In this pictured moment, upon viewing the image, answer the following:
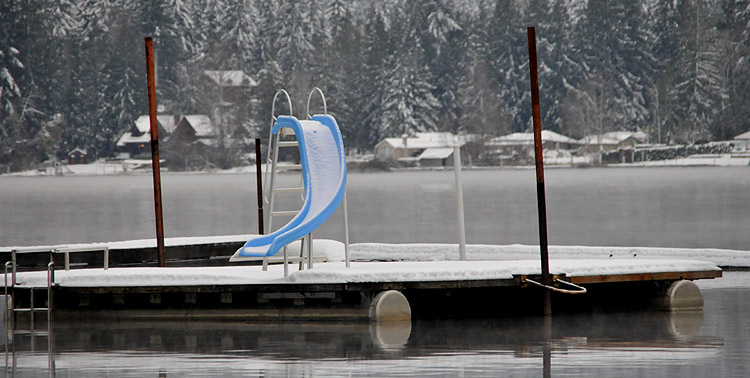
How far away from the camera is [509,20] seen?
126625 millimetres

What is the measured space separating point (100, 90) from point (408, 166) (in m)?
34.6

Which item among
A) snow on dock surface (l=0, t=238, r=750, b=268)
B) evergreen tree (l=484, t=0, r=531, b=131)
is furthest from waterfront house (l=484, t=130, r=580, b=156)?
snow on dock surface (l=0, t=238, r=750, b=268)

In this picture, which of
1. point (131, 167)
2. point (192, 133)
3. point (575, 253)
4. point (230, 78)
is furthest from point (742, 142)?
point (575, 253)

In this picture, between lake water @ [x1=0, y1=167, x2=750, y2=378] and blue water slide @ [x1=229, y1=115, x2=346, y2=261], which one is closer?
lake water @ [x1=0, y1=167, x2=750, y2=378]

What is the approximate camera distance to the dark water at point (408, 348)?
457 inches

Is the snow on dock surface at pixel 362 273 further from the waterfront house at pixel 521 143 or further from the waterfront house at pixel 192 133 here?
the waterfront house at pixel 192 133

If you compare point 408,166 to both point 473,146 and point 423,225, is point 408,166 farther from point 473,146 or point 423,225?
point 423,225

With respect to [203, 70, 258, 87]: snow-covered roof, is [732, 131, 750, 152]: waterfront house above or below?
below

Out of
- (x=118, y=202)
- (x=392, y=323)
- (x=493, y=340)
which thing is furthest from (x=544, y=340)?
(x=118, y=202)

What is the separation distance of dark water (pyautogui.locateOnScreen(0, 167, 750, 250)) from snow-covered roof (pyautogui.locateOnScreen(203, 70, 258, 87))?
15.5 meters

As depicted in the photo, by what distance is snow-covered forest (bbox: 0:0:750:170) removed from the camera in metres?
116

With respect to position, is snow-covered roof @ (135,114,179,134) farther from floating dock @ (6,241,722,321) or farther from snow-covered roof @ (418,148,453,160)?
floating dock @ (6,241,722,321)

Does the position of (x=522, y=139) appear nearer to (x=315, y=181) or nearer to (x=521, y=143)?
(x=521, y=143)

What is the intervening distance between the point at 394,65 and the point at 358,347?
113 metres
